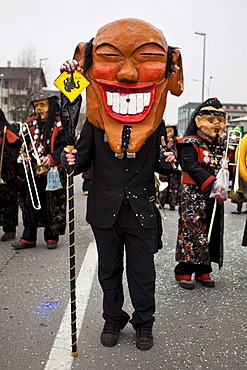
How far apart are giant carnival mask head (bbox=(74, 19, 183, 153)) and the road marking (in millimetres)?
1414

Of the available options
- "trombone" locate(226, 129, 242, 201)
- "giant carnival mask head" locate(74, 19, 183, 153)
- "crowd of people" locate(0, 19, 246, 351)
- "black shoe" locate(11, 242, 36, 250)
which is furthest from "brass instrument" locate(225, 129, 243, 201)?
"black shoe" locate(11, 242, 36, 250)

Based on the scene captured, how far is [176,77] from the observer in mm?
3248

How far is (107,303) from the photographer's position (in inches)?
131

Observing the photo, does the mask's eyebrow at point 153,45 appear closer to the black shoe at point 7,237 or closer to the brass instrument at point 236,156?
the brass instrument at point 236,156

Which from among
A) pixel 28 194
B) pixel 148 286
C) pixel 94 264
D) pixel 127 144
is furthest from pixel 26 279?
pixel 127 144

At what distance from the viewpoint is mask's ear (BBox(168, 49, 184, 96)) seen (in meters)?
3.22

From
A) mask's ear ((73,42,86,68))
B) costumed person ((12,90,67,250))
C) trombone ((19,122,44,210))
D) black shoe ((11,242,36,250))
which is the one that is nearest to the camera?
mask's ear ((73,42,86,68))

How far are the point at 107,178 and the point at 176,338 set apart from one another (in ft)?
4.18

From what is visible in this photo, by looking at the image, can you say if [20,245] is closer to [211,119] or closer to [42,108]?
[42,108]

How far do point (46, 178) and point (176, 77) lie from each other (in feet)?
9.51

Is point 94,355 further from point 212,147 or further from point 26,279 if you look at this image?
point 212,147

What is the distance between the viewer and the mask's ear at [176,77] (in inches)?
127

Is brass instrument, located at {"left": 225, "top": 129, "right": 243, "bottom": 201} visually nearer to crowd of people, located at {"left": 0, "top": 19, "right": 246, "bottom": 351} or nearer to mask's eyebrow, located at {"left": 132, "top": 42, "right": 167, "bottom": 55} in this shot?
crowd of people, located at {"left": 0, "top": 19, "right": 246, "bottom": 351}

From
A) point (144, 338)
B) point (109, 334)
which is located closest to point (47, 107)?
point (109, 334)
